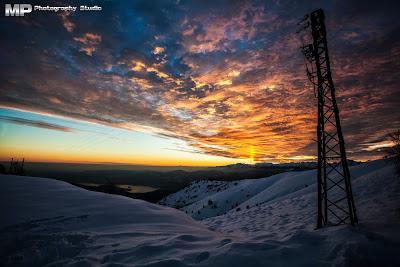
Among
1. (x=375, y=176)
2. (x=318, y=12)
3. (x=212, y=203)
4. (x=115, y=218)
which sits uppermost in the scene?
(x=318, y=12)

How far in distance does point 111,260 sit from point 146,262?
1.00 m

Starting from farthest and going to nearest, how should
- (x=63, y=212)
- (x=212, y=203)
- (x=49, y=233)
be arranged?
(x=212, y=203)
(x=63, y=212)
(x=49, y=233)

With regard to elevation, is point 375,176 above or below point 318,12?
below

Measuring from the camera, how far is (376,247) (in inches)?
241

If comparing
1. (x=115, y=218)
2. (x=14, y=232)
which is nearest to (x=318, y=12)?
(x=115, y=218)

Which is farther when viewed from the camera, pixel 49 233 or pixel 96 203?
pixel 96 203

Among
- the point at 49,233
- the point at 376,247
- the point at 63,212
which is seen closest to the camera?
the point at 376,247

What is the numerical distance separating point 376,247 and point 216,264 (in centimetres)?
447

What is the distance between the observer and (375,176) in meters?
15.9

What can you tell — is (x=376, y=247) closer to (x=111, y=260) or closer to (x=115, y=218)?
(x=111, y=260)

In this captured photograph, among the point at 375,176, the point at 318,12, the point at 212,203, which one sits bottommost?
the point at 212,203

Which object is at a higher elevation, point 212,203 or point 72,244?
point 72,244

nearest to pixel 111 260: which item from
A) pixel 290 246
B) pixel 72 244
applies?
pixel 72 244

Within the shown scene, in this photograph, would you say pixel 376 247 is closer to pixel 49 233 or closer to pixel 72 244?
pixel 72 244
